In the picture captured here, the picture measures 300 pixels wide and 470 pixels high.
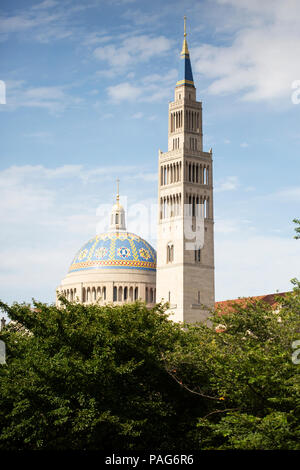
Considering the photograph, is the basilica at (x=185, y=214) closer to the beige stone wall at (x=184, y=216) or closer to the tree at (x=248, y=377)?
the beige stone wall at (x=184, y=216)

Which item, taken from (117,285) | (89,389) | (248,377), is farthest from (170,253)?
(248,377)

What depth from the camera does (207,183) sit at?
90.9 metres

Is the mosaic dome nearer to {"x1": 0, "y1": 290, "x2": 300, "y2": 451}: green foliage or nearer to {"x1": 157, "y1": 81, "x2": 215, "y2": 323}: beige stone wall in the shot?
{"x1": 157, "y1": 81, "x2": 215, "y2": 323}: beige stone wall

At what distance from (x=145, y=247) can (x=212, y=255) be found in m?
26.2

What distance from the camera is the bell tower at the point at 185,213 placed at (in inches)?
3406

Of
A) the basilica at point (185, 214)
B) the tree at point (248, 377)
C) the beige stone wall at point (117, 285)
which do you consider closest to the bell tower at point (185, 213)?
the basilica at point (185, 214)

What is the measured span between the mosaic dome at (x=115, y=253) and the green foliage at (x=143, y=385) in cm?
7536

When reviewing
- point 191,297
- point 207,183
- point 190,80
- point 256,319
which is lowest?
point 256,319

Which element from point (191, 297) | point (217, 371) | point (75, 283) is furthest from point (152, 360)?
point (75, 283)

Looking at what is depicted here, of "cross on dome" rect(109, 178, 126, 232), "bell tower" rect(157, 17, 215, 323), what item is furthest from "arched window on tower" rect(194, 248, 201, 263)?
"cross on dome" rect(109, 178, 126, 232)

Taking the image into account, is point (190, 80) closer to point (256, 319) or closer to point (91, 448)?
point (256, 319)

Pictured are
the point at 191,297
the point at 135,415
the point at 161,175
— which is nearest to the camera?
the point at 135,415

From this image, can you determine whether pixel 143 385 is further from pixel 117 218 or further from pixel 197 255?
pixel 117 218

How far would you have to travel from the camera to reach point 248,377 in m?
26.1
